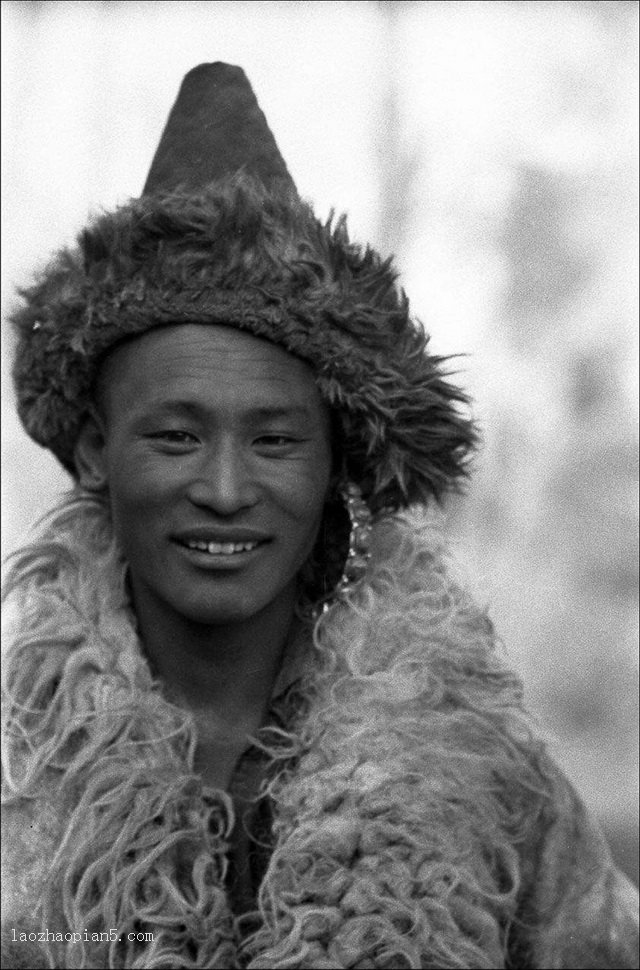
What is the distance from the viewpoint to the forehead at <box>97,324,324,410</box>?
2.06 metres

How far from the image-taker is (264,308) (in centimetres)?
206

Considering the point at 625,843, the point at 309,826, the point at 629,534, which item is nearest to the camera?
the point at 309,826

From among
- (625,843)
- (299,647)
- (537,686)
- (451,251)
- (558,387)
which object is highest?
(451,251)

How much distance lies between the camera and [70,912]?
2.01 m

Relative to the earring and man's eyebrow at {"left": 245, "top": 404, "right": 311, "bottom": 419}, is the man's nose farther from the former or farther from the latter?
the earring

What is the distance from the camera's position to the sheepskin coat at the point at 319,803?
78.0 inches

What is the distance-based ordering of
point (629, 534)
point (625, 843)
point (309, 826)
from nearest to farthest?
point (309, 826), point (625, 843), point (629, 534)

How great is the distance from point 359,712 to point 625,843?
197cm

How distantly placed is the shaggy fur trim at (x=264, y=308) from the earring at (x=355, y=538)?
47 mm

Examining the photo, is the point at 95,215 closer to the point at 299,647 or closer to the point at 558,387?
the point at 299,647

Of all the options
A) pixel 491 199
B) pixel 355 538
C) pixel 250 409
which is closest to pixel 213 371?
pixel 250 409

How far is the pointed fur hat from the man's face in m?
0.04

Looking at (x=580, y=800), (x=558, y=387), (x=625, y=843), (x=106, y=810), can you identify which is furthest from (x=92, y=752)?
(x=558, y=387)

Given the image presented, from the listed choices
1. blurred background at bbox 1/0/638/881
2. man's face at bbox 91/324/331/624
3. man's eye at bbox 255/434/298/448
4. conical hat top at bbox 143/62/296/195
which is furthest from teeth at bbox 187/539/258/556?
blurred background at bbox 1/0/638/881
